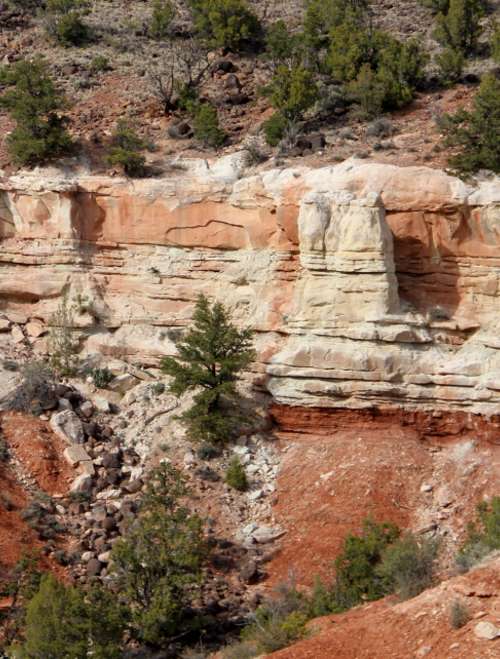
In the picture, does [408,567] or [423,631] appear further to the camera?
[408,567]

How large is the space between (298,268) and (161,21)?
17.1 m

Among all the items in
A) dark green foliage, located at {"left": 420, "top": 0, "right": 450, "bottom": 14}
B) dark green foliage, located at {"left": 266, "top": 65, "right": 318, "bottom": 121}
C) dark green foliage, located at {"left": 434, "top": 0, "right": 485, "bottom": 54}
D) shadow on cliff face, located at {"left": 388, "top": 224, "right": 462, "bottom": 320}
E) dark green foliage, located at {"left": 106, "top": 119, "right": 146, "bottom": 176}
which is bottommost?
shadow on cliff face, located at {"left": 388, "top": 224, "right": 462, "bottom": 320}

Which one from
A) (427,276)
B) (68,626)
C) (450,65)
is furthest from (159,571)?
(450,65)

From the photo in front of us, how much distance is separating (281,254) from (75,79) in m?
13.1

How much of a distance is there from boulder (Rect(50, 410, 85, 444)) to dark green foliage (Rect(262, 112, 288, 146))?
1001 cm

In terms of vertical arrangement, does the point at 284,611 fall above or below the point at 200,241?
below

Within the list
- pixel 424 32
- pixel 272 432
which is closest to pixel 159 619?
pixel 272 432

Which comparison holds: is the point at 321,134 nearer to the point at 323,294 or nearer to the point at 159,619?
the point at 323,294

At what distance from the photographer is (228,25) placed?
3938cm

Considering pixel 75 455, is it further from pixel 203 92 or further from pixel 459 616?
pixel 203 92

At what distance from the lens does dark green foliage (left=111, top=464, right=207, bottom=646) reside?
72.6 feet

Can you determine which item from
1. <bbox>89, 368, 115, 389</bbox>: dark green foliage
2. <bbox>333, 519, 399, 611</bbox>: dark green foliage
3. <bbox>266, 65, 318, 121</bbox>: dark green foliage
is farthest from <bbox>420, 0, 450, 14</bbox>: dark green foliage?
<bbox>333, 519, 399, 611</bbox>: dark green foliage

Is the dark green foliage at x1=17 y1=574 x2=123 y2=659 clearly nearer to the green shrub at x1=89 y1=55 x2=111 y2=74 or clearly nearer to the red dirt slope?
the red dirt slope

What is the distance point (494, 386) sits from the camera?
26.2 meters
